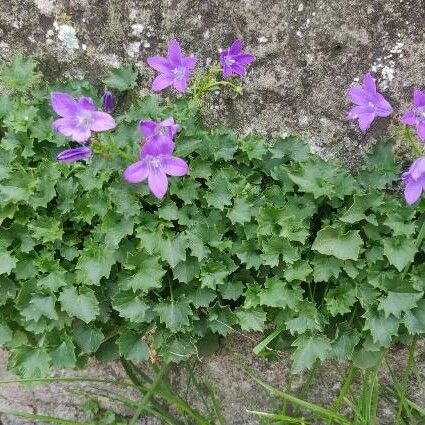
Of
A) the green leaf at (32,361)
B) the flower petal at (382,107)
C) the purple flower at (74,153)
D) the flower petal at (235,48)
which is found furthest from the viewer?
the green leaf at (32,361)

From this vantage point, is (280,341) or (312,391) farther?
(312,391)

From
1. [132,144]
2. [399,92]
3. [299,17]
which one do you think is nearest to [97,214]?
[132,144]

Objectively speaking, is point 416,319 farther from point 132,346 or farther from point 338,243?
A: point 132,346

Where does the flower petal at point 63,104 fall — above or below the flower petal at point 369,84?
below

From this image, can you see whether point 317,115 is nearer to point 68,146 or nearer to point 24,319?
point 68,146

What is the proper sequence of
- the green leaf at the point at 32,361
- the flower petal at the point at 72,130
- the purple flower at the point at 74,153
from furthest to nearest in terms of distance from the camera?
the green leaf at the point at 32,361, the purple flower at the point at 74,153, the flower petal at the point at 72,130

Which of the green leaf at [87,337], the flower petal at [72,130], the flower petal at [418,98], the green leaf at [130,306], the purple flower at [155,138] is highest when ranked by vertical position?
the flower petal at [418,98]

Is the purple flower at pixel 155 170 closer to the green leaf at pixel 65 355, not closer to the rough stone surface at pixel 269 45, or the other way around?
the rough stone surface at pixel 269 45

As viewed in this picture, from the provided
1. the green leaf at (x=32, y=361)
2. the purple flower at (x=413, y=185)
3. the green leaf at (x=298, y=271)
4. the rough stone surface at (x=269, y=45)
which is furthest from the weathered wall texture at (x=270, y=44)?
the green leaf at (x=32, y=361)
